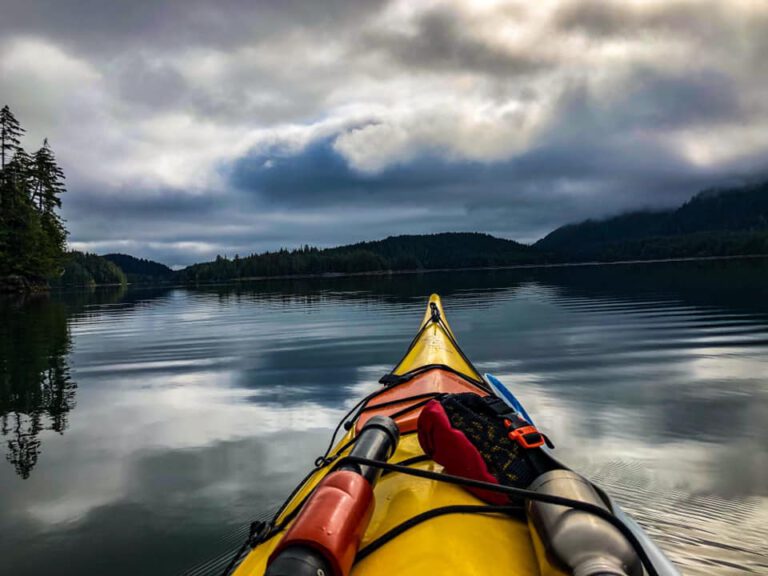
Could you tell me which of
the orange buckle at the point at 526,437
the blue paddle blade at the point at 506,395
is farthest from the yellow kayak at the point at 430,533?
the blue paddle blade at the point at 506,395

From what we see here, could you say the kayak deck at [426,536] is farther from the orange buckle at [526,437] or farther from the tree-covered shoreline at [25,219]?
the tree-covered shoreline at [25,219]

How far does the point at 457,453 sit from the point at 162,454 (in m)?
4.84

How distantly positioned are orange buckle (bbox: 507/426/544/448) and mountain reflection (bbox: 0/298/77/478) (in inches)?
212

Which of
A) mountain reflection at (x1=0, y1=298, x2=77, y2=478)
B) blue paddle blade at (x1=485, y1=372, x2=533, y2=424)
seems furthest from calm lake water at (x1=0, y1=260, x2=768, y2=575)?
blue paddle blade at (x1=485, y1=372, x2=533, y2=424)

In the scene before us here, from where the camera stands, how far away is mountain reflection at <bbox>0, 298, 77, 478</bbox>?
618cm

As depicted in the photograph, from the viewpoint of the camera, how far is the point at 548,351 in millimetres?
11961

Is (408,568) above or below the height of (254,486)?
above

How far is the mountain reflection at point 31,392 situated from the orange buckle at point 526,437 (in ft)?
17.7

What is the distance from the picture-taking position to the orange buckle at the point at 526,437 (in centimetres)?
245

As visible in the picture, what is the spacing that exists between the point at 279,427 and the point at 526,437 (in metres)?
5.01

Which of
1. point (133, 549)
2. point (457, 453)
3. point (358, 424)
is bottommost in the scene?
point (133, 549)

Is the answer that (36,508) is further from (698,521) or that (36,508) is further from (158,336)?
(158,336)

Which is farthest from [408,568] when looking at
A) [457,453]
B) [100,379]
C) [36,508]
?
[100,379]

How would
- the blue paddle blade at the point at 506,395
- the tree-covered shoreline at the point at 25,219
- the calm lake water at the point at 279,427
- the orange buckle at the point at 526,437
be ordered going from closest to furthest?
the orange buckle at the point at 526,437
the calm lake water at the point at 279,427
the blue paddle blade at the point at 506,395
the tree-covered shoreline at the point at 25,219
